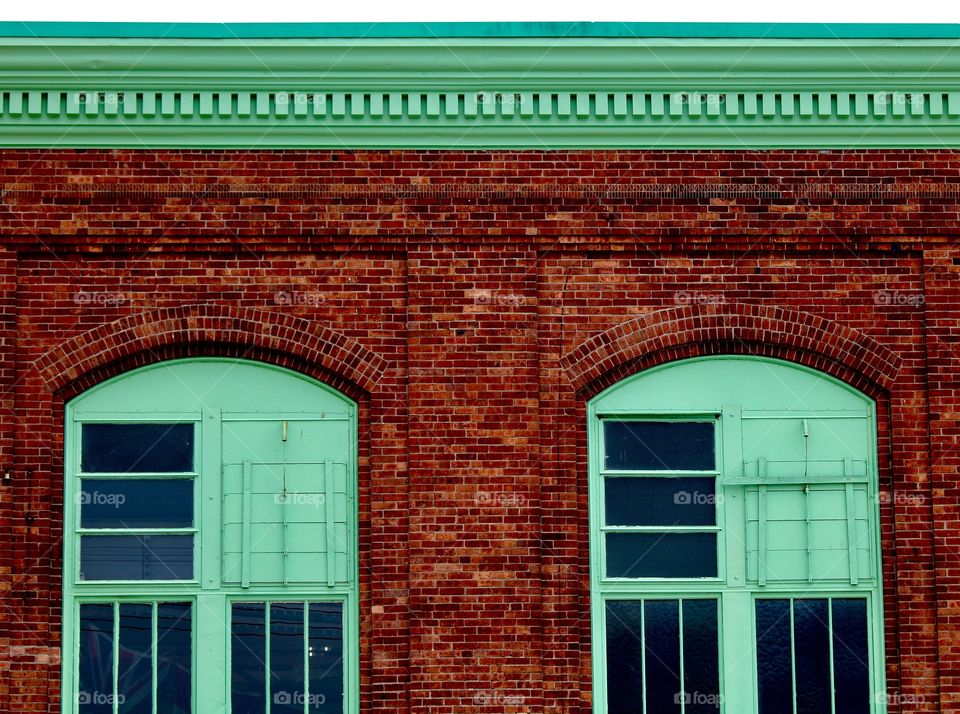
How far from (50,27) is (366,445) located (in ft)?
14.4

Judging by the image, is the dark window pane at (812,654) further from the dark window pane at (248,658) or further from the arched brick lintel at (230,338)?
the dark window pane at (248,658)

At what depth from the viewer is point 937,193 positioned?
41.7ft

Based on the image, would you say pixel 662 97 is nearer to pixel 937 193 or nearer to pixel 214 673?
pixel 937 193

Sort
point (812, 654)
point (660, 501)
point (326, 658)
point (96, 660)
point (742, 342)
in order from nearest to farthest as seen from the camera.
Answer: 1. point (96, 660)
2. point (326, 658)
3. point (812, 654)
4. point (660, 501)
5. point (742, 342)

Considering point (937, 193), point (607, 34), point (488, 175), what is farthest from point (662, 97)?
point (937, 193)

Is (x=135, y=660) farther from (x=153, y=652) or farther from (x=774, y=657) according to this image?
(x=774, y=657)

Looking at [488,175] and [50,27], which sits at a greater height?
[50,27]

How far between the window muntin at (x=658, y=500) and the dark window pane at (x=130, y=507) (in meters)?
3.59

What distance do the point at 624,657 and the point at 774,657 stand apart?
1.26 meters

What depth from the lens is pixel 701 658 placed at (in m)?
12.3

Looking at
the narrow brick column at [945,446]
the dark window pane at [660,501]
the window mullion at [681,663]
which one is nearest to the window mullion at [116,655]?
the dark window pane at [660,501]

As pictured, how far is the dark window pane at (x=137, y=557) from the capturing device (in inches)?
480

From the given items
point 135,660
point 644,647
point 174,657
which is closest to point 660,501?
point 644,647

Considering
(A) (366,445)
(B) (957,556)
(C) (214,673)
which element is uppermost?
(A) (366,445)
